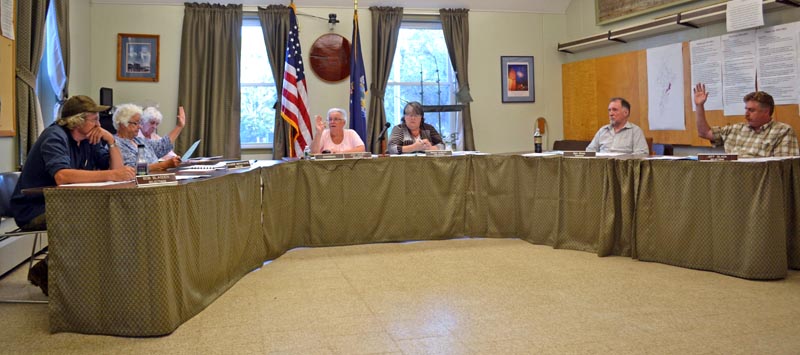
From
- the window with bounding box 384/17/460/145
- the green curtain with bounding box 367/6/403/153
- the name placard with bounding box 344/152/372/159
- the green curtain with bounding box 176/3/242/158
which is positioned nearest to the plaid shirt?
the name placard with bounding box 344/152/372/159

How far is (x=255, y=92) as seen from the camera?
6574 mm

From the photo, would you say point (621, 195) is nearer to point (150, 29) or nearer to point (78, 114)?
point (78, 114)

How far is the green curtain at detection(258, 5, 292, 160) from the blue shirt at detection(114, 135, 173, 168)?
142 cm

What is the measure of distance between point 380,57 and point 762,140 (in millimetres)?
3910

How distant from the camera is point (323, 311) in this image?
113 inches

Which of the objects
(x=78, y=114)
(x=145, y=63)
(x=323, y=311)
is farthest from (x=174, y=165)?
(x=145, y=63)

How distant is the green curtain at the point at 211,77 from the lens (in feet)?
20.4

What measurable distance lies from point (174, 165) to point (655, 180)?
3134mm

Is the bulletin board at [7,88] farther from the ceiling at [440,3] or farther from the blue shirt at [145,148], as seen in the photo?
the ceiling at [440,3]

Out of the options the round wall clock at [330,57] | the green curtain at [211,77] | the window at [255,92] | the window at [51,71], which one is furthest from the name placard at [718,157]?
the window at [51,71]

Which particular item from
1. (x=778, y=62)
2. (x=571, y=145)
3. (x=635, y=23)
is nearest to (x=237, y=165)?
(x=571, y=145)

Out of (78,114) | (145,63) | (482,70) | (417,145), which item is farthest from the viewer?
(482,70)

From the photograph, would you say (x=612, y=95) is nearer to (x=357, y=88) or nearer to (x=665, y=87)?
(x=665, y=87)

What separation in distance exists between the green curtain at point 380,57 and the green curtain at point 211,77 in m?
1.47
